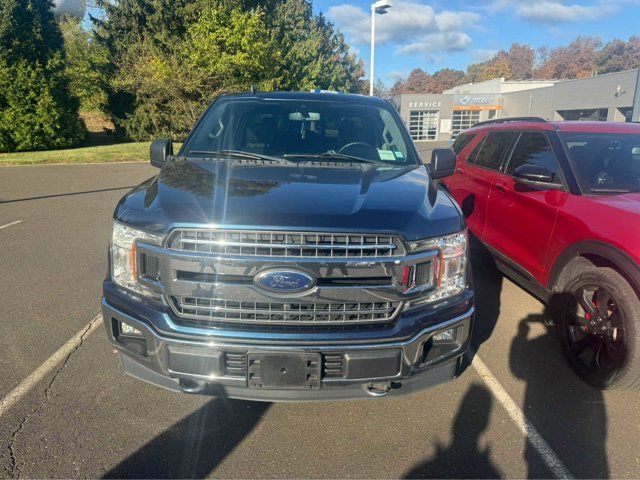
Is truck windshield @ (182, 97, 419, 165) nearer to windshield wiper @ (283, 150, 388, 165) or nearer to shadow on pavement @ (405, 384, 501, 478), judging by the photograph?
windshield wiper @ (283, 150, 388, 165)

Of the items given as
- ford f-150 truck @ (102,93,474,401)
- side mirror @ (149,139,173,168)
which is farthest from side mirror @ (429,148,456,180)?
side mirror @ (149,139,173,168)

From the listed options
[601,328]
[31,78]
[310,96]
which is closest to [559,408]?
[601,328]

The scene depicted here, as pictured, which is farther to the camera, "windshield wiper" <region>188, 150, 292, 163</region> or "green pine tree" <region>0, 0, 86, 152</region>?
"green pine tree" <region>0, 0, 86, 152</region>

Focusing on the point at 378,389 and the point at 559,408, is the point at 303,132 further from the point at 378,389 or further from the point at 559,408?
the point at 559,408

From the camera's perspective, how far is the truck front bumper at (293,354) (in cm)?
229

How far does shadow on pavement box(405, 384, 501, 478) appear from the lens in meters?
2.45

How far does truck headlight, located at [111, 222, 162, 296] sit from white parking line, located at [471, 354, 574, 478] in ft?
7.34

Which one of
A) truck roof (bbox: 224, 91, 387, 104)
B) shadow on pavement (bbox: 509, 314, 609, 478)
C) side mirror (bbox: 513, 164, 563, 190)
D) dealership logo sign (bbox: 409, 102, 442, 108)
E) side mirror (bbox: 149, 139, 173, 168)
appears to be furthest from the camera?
dealership logo sign (bbox: 409, 102, 442, 108)

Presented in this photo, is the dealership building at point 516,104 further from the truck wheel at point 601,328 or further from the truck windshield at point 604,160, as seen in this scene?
the truck wheel at point 601,328

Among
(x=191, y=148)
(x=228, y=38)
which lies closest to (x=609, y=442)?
(x=191, y=148)

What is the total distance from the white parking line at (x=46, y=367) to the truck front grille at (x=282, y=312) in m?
1.49

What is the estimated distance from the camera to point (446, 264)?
249 cm

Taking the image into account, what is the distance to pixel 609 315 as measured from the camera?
10.5ft

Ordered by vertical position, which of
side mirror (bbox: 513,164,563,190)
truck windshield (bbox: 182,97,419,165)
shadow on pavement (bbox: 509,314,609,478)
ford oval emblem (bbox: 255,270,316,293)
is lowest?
shadow on pavement (bbox: 509,314,609,478)
